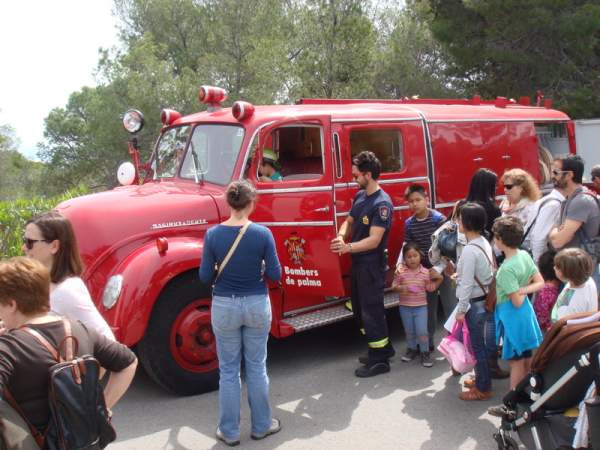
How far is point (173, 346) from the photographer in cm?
516

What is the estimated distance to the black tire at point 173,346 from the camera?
16.6ft

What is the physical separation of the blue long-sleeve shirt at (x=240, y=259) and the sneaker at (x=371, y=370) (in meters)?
1.72

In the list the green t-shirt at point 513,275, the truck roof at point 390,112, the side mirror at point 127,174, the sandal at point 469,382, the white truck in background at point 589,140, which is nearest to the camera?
the green t-shirt at point 513,275

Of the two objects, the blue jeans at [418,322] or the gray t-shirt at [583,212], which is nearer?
the gray t-shirt at [583,212]

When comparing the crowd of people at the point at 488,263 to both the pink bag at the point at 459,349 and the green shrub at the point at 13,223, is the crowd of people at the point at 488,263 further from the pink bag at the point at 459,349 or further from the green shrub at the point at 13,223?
the green shrub at the point at 13,223

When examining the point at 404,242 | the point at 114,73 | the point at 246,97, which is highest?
the point at 114,73

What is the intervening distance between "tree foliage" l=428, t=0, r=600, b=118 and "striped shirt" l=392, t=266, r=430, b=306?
12.7 m

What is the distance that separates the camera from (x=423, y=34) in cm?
1823

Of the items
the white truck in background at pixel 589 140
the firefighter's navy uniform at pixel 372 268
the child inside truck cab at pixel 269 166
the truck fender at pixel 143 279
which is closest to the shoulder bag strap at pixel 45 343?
the truck fender at pixel 143 279

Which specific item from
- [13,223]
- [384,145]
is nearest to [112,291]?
[384,145]

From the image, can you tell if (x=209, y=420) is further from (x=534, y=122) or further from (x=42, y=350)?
(x=534, y=122)

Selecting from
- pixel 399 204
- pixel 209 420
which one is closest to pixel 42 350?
pixel 209 420

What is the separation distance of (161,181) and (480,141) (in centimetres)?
360

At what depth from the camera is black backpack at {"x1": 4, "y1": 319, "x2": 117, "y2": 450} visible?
2350mm
